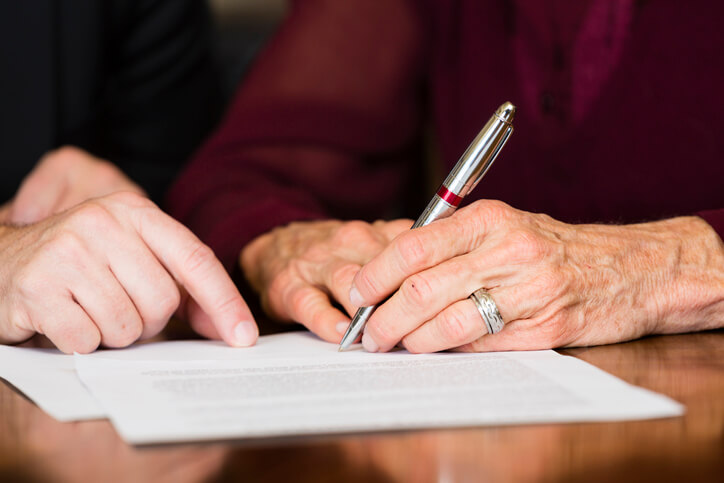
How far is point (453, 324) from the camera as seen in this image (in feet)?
2.18

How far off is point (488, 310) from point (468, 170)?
12cm

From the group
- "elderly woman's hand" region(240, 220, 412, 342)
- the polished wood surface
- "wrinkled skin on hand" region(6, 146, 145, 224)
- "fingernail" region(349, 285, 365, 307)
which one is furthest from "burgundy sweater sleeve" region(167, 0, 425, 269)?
the polished wood surface

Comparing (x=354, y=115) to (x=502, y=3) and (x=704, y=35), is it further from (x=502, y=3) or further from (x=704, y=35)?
(x=704, y=35)

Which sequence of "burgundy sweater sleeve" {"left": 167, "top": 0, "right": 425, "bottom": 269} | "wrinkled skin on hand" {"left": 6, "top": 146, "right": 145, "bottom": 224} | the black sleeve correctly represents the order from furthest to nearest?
the black sleeve < "burgundy sweater sleeve" {"left": 167, "top": 0, "right": 425, "bottom": 269} < "wrinkled skin on hand" {"left": 6, "top": 146, "right": 145, "bottom": 224}

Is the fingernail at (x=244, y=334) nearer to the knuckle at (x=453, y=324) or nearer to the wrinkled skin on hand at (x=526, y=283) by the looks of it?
the wrinkled skin on hand at (x=526, y=283)

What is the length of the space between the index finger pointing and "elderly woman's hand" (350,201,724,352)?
11 cm

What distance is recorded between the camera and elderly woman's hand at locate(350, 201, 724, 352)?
670 millimetres

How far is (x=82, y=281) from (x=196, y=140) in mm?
1118

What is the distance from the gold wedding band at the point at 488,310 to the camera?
2.20ft

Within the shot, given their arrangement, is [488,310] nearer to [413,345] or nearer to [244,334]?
[413,345]

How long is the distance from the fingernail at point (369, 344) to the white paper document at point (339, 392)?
0.01 m

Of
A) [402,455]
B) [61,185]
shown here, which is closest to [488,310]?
[402,455]

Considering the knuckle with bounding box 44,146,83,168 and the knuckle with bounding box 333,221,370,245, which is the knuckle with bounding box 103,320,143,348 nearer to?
the knuckle with bounding box 333,221,370,245

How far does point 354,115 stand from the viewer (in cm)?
137
